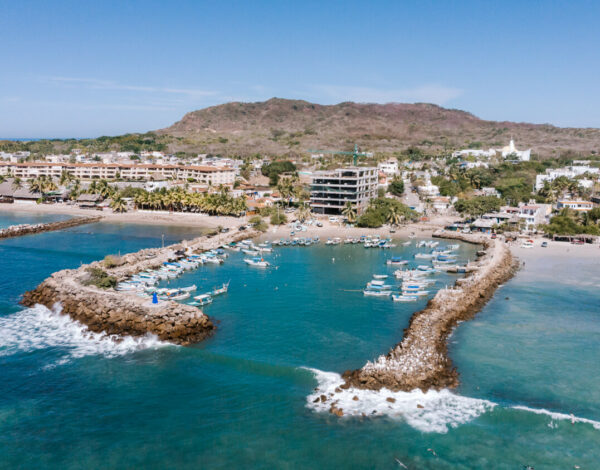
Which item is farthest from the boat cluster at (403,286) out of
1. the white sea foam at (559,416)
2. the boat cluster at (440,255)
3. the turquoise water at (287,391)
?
the white sea foam at (559,416)

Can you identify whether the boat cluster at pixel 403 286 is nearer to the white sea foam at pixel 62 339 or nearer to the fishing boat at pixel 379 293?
the fishing boat at pixel 379 293

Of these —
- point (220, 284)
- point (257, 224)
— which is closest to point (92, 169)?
point (257, 224)

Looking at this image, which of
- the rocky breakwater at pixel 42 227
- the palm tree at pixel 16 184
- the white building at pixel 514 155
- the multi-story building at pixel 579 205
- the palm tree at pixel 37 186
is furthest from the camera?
the white building at pixel 514 155

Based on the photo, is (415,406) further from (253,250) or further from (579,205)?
(579,205)

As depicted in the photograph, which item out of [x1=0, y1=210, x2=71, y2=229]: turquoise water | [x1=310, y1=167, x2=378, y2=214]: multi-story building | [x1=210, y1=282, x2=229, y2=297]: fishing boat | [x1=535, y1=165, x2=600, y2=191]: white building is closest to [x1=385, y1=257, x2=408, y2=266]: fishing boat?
[x1=210, y1=282, x2=229, y2=297]: fishing boat

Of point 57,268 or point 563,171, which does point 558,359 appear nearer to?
point 57,268

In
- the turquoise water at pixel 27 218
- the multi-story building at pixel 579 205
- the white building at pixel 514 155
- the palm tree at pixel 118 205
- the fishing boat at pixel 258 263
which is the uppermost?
the white building at pixel 514 155

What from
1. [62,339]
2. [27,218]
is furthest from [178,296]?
[27,218]
